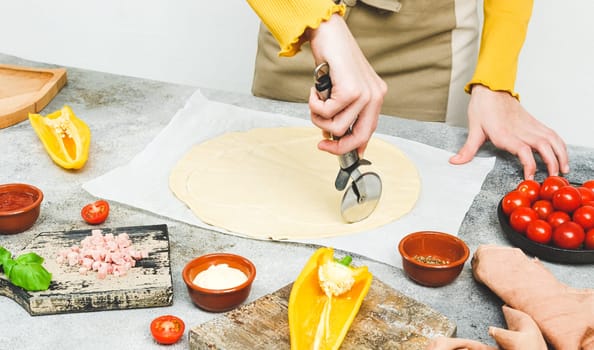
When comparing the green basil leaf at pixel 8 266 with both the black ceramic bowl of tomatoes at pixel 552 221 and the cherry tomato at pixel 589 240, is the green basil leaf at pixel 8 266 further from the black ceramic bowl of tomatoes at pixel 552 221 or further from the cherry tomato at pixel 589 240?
the cherry tomato at pixel 589 240

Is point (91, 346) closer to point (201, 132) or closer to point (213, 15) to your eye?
point (201, 132)

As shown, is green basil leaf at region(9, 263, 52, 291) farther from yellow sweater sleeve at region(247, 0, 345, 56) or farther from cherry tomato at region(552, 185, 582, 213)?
cherry tomato at region(552, 185, 582, 213)

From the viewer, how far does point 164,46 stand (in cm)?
355

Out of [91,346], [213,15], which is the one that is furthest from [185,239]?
[213,15]

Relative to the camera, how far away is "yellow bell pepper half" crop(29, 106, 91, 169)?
71.6 inches

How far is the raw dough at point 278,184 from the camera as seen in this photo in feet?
5.19

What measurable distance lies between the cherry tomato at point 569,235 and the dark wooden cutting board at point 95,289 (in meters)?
0.75

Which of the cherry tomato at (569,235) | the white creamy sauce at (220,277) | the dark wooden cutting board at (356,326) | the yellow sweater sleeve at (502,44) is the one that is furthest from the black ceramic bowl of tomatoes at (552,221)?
the white creamy sauce at (220,277)

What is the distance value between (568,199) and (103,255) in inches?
35.8

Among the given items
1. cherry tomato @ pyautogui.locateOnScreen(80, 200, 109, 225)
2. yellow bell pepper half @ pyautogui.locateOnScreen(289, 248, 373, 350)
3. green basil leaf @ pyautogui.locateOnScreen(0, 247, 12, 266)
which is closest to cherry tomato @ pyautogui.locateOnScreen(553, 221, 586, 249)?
yellow bell pepper half @ pyautogui.locateOnScreen(289, 248, 373, 350)

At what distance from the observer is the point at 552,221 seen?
1473 millimetres

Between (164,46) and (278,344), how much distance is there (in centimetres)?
264

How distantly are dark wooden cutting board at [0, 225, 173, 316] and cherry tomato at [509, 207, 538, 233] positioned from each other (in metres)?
0.70

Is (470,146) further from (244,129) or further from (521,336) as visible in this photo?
(521,336)
